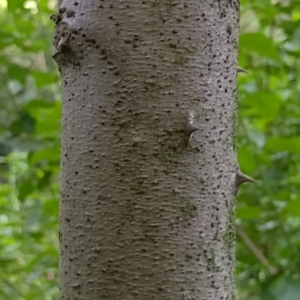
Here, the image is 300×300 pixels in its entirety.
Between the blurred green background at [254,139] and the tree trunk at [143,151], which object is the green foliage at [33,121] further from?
the tree trunk at [143,151]

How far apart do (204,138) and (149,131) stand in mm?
42

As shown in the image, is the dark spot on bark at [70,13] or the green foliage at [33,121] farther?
the green foliage at [33,121]

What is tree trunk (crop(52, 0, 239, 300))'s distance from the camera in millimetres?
332

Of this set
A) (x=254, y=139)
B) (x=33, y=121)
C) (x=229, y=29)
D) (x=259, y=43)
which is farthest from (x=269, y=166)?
(x=229, y=29)

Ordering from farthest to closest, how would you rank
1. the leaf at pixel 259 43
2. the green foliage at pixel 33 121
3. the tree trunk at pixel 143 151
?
the green foliage at pixel 33 121, the leaf at pixel 259 43, the tree trunk at pixel 143 151

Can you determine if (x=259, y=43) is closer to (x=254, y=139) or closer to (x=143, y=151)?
(x=254, y=139)

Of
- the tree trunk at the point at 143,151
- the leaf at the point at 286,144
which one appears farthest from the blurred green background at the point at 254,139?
the tree trunk at the point at 143,151

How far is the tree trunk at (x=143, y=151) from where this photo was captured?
33 centimetres

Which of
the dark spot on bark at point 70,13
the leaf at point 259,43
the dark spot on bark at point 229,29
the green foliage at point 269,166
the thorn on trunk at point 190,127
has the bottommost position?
the green foliage at point 269,166

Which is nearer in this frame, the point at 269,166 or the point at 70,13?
the point at 70,13

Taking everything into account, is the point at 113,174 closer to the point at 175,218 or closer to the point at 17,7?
the point at 175,218

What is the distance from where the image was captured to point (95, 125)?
0.34 meters

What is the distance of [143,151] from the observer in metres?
0.33

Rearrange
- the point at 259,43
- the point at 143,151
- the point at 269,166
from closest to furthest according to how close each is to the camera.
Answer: the point at 143,151
the point at 259,43
the point at 269,166
